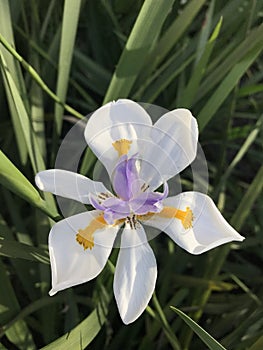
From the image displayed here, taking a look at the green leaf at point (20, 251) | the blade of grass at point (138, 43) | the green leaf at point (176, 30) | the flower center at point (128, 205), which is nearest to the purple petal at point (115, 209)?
the flower center at point (128, 205)

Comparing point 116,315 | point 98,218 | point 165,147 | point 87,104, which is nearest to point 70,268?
point 98,218

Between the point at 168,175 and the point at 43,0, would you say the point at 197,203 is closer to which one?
the point at 168,175

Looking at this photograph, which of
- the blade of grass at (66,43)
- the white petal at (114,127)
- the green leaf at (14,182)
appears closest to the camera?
the green leaf at (14,182)

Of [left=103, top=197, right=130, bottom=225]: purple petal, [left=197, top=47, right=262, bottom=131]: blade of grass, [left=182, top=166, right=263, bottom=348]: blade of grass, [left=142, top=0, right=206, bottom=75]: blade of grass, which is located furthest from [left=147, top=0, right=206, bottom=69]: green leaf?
[left=103, top=197, right=130, bottom=225]: purple petal

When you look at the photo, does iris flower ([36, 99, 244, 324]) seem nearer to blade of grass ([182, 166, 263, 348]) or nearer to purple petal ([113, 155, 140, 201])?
purple petal ([113, 155, 140, 201])

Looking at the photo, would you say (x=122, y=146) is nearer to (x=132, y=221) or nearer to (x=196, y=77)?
(x=132, y=221)

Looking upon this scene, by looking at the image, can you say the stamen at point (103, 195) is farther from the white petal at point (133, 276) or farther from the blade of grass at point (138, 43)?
the blade of grass at point (138, 43)

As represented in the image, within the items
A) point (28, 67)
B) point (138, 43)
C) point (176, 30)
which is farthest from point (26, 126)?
point (176, 30)
